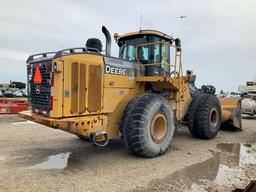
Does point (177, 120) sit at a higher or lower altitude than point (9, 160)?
higher

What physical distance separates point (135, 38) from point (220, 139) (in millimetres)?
4269

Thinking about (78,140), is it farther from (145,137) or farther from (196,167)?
(196,167)

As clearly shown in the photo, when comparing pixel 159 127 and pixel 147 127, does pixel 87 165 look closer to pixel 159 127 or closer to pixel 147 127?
pixel 147 127

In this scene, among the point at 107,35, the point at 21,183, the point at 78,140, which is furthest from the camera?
the point at 78,140

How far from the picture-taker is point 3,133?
8953 millimetres

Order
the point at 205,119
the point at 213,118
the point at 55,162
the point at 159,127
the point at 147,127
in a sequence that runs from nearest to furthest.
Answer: the point at 55,162, the point at 147,127, the point at 159,127, the point at 205,119, the point at 213,118

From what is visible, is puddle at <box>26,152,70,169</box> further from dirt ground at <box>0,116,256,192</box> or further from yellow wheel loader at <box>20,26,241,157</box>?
yellow wheel loader at <box>20,26,241,157</box>

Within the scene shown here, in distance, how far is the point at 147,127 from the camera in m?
6.02

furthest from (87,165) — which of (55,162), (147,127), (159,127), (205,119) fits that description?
(205,119)

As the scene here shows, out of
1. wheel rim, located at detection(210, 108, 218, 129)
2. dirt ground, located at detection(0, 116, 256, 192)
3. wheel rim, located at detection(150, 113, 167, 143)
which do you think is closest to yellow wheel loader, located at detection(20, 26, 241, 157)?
wheel rim, located at detection(150, 113, 167, 143)

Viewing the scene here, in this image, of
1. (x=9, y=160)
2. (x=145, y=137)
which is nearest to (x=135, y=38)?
(x=145, y=137)

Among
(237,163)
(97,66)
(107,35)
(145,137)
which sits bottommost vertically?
(237,163)

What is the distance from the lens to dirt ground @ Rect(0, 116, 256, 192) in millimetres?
4602

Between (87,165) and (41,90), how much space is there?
1.81 metres
